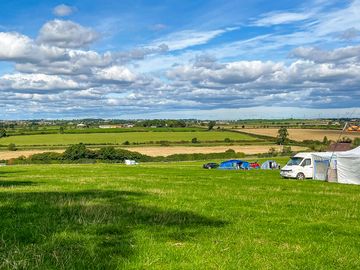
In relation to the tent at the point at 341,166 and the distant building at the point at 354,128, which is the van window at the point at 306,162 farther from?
the distant building at the point at 354,128

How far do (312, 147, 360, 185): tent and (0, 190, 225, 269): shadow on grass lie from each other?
25.0m

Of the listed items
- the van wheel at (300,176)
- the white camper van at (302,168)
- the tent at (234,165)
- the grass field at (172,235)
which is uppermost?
the grass field at (172,235)

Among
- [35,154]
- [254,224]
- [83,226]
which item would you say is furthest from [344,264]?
[35,154]

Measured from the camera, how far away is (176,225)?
10625 mm

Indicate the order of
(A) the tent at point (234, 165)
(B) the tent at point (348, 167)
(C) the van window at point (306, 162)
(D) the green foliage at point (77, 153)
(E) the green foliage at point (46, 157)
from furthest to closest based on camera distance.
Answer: (D) the green foliage at point (77, 153) → (E) the green foliage at point (46, 157) → (A) the tent at point (234, 165) → (C) the van window at point (306, 162) → (B) the tent at point (348, 167)

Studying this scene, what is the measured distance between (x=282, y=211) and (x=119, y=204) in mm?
5221

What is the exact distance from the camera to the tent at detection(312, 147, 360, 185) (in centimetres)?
3428

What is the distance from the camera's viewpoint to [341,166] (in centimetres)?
3509

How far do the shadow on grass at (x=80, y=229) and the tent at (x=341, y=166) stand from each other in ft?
82.0

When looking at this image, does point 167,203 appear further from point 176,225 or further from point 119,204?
point 176,225

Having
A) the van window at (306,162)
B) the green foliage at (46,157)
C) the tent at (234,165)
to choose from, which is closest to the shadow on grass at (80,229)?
the van window at (306,162)

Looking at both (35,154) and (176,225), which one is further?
(35,154)

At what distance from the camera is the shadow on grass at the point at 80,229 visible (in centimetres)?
729

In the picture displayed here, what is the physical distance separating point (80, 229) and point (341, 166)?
29.7 metres
